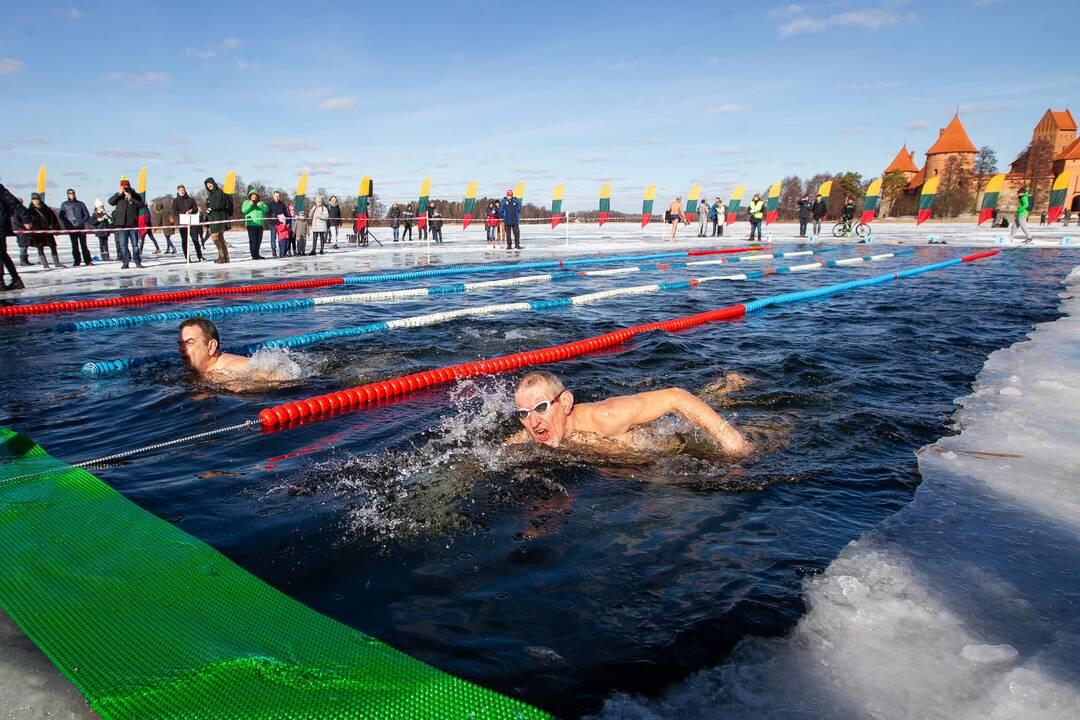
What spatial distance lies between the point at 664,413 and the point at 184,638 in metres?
2.70

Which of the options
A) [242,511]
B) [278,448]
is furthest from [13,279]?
[242,511]

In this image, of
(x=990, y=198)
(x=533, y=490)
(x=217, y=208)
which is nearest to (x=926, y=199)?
(x=990, y=198)

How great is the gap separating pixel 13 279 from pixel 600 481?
39.7 feet

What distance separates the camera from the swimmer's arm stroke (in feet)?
12.2

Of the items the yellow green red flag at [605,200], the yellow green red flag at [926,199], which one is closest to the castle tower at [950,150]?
the yellow green red flag at [926,199]

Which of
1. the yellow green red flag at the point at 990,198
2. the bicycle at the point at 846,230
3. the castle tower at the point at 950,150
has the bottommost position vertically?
the bicycle at the point at 846,230

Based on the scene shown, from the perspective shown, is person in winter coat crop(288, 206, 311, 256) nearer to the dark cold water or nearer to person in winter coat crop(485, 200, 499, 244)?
person in winter coat crop(485, 200, 499, 244)

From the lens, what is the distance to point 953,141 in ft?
242

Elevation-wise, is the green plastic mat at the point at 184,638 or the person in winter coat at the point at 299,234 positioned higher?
the person in winter coat at the point at 299,234

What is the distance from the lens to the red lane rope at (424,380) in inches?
183

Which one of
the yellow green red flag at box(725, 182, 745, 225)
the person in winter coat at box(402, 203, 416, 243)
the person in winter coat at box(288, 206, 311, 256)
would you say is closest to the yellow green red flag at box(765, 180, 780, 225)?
the yellow green red flag at box(725, 182, 745, 225)

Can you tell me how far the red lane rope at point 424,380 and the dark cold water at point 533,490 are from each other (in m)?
0.21

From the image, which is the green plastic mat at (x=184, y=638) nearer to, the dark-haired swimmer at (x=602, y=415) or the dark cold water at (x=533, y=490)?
the dark cold water at (x=533, y=490)

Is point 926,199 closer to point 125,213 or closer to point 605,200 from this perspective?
point 605,200
